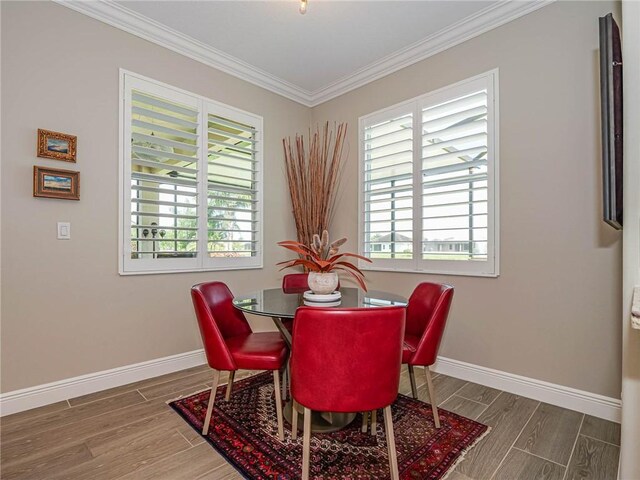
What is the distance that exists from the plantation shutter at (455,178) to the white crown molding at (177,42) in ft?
5.44

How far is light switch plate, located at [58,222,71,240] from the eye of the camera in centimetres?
234

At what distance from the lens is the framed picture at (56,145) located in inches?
89.0

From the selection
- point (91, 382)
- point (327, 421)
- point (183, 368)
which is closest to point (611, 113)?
point (327, 421)

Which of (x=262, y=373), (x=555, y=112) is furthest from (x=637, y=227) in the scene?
(x=262, y=373)

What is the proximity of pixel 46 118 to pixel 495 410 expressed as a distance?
3625 millimetres

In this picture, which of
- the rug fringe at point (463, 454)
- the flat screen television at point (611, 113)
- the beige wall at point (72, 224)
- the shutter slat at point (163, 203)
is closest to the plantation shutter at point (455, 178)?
the flat screen television at point (611, 113)

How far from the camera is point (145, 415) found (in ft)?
7.02

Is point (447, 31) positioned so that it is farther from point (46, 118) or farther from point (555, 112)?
point (46, 118)

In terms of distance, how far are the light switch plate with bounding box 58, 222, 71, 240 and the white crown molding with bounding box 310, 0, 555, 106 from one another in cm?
285

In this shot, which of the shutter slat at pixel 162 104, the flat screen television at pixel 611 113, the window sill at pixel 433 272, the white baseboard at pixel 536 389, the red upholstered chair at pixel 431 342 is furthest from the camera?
the shutter slat at pixel 162 104

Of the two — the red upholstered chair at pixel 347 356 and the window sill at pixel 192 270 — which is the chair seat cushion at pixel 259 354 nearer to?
the red upholstered chair at pixel 347 356

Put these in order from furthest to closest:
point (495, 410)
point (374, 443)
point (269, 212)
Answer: point (269, 212) < point (495, 410) < point (374, 443)

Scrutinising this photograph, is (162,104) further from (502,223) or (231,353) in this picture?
(502,223)

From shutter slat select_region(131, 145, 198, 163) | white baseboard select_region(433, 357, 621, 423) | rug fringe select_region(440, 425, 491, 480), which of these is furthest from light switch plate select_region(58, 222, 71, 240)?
white baseboard select_region(433, 357, 621, 423)
